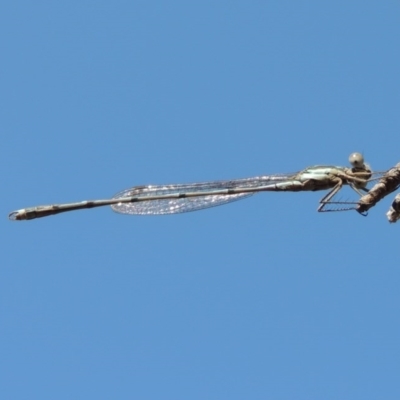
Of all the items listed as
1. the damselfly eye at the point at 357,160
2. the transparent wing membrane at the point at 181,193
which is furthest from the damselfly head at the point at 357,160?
the transparent wing membrane at the point at 181,193

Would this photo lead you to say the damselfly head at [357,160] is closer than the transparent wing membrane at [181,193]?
Yes

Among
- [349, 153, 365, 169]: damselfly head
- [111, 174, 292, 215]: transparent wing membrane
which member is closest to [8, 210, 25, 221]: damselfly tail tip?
[111, 174, 292, 215]: transparent wing membrane

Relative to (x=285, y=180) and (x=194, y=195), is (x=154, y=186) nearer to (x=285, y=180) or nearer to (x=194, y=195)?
(x=194, y=195)

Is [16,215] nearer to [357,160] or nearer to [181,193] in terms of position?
[181,193]

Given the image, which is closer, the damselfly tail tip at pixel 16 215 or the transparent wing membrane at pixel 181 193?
the transparent wing membrane at pixel 181 193

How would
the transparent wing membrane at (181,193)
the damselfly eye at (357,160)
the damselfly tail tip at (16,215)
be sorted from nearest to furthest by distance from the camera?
the damselfly eye at (357,160) < the transparent wing membrane at (181,193) < the damselfly tail tip at (16,215)

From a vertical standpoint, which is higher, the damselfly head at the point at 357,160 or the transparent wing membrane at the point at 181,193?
the transparent wing membrane at the point at 181,193

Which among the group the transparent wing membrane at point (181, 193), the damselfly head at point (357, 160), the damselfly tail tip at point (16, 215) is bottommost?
the damselfly head at point (357, 160)

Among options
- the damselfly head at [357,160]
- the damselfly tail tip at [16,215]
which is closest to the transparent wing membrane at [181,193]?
the damselfly tail tip at [16,215]

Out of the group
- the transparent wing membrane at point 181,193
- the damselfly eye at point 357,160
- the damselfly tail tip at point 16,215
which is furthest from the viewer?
the damselfly tail tip at point 16,215

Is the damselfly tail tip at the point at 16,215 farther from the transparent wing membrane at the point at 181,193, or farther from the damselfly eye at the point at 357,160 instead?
the damselfly eye at the point at 357,160

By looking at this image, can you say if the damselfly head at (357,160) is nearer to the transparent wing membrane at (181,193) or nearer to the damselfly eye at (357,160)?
the damselfly eye at (357,160)
